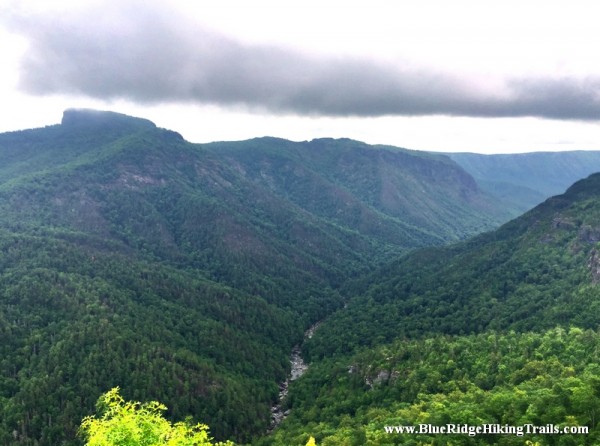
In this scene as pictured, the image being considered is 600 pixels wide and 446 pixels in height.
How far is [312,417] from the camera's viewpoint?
191 m

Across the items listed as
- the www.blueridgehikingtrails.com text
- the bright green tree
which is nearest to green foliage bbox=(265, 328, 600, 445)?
the www.blueridgehikingtrails.com text

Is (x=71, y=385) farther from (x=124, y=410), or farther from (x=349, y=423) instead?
(x=124, y=410)

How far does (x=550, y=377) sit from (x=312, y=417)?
10132cm

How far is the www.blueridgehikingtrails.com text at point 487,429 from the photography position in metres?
87.6

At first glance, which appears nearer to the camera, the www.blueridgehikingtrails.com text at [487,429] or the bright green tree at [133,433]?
the bright green tree at [133,433]

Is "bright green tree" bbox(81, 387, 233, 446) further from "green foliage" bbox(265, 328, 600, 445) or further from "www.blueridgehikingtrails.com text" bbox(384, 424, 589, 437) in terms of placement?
"www.blueridgehikingtrails.com text" bbox(384, 424, 589, 437)

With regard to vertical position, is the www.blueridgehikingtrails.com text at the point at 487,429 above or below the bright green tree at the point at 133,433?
below

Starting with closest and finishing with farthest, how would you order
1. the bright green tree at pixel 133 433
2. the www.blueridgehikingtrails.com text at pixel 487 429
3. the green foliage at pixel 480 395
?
the bright green tree at pixel 133 433
the www.blueridgehikingtrails.com text at pixel 487 429
the green foliage at pixel 480 395

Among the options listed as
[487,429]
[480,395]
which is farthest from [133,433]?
[480,395]

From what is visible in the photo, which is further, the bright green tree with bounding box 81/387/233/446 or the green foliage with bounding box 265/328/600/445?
the green foliage with bounding box 265/328/600/445

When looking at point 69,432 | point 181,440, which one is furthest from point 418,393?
point 69,432

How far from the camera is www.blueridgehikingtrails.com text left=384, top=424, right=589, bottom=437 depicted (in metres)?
87.6

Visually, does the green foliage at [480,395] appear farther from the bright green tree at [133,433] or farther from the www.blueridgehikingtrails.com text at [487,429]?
the bright green tree at [133,433]

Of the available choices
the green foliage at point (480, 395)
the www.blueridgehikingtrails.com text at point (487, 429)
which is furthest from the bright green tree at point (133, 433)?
the www.blueridgehikingtrails.com text at point (487, 429)
